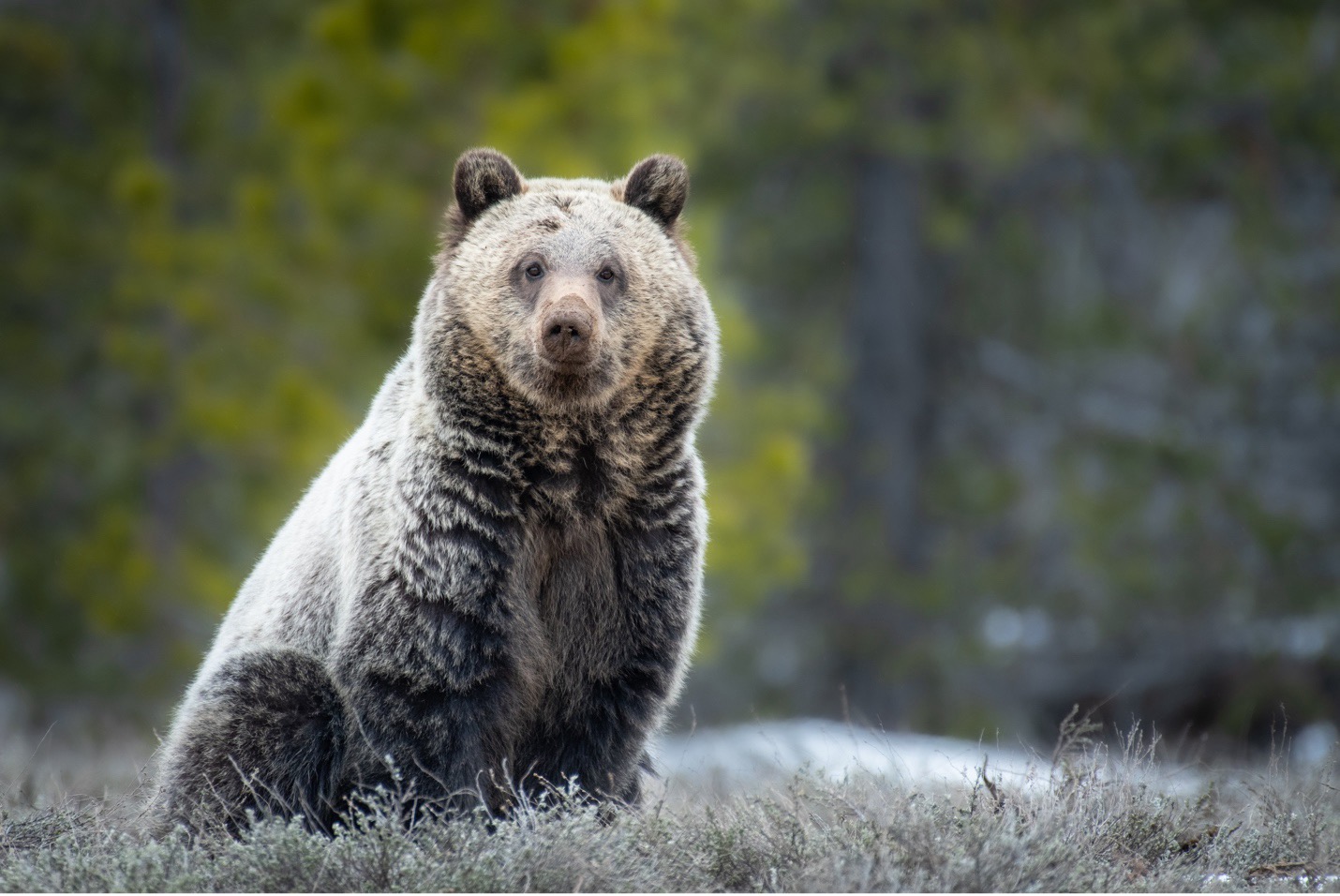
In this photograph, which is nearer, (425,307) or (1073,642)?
(425,307)

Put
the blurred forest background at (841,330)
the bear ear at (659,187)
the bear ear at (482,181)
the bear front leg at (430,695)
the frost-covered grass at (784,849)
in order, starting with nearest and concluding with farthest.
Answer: the frost-covered grass at (784,849), the bear front leg at (430,695), the bear ear at (482,181), the bear ear at (659,187), the blurred forest background at (841,330)

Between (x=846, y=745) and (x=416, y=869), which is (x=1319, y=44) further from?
(x=416, y=869)

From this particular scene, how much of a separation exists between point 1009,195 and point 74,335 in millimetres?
9127

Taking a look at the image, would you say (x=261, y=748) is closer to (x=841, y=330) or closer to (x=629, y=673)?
(x=629, y=673)

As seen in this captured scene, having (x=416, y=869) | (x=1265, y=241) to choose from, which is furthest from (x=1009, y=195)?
(x=416, y=869)

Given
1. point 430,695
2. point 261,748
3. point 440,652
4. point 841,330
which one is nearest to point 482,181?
point 440,652

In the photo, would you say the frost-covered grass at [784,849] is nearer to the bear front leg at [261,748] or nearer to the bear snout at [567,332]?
the bear front leg at [261,748]

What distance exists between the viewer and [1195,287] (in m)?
14.6

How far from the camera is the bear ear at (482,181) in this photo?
5.08 m

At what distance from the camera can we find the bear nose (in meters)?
4.53

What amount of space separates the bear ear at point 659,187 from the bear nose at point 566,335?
3.07 feet

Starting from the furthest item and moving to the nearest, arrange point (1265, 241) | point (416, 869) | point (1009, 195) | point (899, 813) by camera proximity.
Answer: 1. point (1009, 195)
2. point (1265, 241)
3. point (899, 813)
4. point (416, 869)

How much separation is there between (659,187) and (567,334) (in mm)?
1057

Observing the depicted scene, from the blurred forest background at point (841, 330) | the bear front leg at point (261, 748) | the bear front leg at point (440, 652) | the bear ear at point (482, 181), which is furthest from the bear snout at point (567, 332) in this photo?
the blurred forest background at point (841, 330)
